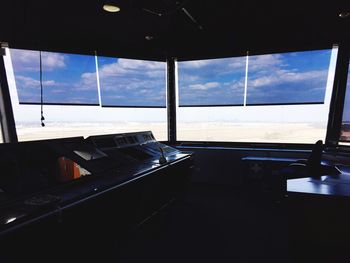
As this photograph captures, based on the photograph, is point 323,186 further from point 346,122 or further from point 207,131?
point 207,131

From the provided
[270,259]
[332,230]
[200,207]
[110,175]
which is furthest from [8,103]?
[332,230]

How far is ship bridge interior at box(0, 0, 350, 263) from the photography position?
187cm

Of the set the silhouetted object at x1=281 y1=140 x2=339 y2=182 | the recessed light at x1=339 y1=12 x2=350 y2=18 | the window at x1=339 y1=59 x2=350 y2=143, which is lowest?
the silhouetted object at x1=281 y1=140 x2=339 y2=182

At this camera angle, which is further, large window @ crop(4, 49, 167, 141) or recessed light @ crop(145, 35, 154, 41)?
recessed light @ crop(145, 35, 154, 41)

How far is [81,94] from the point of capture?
4.13 metres

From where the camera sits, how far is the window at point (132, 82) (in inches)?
176

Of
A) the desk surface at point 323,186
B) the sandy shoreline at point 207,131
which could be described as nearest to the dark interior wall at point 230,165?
the sandy shoreline at point 207,131

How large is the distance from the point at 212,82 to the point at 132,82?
1703 millimetres

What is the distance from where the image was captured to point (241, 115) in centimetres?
499

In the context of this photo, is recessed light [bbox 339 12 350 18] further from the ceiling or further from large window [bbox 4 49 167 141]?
large window [bbox 4 49 167 141]

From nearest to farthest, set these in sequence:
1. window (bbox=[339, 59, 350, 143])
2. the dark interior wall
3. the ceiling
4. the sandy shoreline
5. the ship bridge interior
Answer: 1. the ship bridge interior
2. the ceiling
3. the sandy shoreline
4. window (bbox=[339, 59, 350, 143])
5. the dark interior wall

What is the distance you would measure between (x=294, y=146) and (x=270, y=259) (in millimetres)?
2968

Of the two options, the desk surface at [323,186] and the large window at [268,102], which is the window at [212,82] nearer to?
the large window at [268,102]

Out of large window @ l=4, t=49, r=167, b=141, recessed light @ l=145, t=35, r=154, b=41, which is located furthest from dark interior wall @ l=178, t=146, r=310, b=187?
recessed light @ l=145, t=35, r=154, b=41
